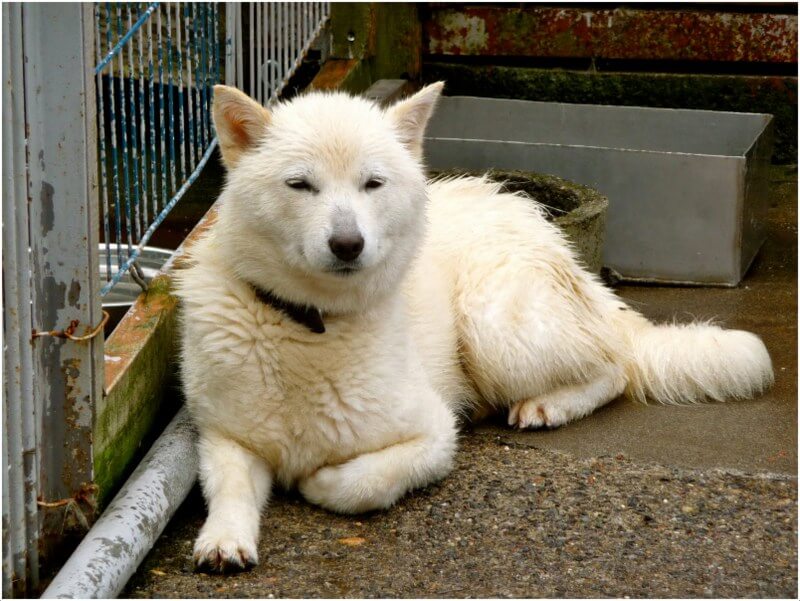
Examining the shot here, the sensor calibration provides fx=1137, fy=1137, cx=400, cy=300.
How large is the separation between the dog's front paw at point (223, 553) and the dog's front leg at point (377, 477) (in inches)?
15.2

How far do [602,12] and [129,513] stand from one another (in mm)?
5117

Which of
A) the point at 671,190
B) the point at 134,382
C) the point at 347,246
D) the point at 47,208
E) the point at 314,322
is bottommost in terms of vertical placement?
the point at 134,382

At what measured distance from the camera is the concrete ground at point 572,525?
10.3 ft

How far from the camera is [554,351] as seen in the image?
424cm

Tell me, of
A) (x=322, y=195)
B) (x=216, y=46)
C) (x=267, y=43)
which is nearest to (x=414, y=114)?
(x=322, y=195)

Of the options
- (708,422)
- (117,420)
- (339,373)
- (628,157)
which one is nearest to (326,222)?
(339,373)

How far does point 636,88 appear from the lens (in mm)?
7324

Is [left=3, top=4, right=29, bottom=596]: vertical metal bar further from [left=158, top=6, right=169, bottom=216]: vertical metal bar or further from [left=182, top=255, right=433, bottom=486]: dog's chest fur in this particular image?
[left=158, top=6, right=169, bottom=216]: vertical metal bar

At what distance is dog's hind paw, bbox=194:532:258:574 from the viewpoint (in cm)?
312

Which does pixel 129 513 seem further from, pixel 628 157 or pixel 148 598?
pixel 628 157

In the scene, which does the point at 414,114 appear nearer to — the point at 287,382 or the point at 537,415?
the point at 287,382

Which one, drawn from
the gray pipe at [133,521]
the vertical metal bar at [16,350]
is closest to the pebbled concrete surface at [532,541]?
the gray pipe at [133,521]

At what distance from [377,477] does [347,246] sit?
0.76m

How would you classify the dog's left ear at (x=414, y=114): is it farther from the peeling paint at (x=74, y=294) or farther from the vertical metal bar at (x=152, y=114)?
the peeling paint at (x=74, y=294)
